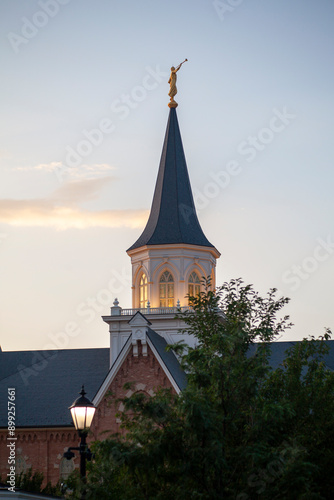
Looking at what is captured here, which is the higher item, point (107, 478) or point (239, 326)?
point (239, 326)

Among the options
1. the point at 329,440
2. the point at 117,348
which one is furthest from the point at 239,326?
the point at 117,348

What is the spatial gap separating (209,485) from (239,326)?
440 cm

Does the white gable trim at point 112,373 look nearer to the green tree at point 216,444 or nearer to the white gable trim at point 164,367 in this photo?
the white gable trim at point 164,367

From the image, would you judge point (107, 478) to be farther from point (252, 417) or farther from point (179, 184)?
point (179, 184)

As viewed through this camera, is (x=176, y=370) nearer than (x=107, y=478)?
No

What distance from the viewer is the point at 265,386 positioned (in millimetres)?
25938

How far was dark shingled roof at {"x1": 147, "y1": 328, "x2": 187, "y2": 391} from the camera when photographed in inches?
1582

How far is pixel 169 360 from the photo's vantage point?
1640 inches

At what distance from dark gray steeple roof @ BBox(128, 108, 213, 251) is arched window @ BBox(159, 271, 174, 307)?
2007 millimetres

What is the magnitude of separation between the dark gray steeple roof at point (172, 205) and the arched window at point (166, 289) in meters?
2.01

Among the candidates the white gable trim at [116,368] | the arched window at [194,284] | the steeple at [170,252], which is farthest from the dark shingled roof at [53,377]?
the arched window at [194,284]

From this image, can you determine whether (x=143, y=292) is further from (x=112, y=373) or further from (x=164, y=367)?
(x=164, y=367)

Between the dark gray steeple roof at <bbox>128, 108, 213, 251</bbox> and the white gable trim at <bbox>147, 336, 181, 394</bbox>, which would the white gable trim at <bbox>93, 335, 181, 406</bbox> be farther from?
the dark gray steeple roof at <bbox>128, 108, 213, 251</bbox>

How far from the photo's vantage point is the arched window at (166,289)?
4744 cm
